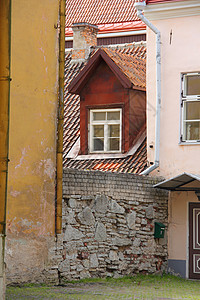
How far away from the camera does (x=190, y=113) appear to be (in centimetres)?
1673

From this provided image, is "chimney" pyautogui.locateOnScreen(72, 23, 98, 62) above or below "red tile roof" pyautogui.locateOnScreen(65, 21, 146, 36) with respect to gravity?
below

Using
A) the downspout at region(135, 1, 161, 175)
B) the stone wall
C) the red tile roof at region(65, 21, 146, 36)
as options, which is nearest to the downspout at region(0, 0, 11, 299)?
the stone wall

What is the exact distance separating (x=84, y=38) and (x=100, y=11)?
895 cm

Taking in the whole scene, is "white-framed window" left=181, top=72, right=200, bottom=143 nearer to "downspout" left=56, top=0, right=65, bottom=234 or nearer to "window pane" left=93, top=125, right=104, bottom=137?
"window pane" left=93, top=125, right=104, bottom=137

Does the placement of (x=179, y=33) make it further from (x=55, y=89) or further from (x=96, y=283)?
(x=96, y=283)

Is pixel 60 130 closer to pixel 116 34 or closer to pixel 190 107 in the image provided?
pixel 190 107

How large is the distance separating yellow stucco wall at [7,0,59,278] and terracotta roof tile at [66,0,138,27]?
1510cm

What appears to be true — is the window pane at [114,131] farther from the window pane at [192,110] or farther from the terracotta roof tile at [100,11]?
the terracotta roof tile at [100,11]

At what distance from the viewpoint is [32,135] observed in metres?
13.1

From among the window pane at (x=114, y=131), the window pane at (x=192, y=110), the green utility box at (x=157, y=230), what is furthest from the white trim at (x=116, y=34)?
the green utility box at (x=157, y=230)

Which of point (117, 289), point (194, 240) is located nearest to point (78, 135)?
point (194, 240)

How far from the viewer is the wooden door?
16.3m

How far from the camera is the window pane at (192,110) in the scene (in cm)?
1664

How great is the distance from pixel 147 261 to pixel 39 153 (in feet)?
12.6
